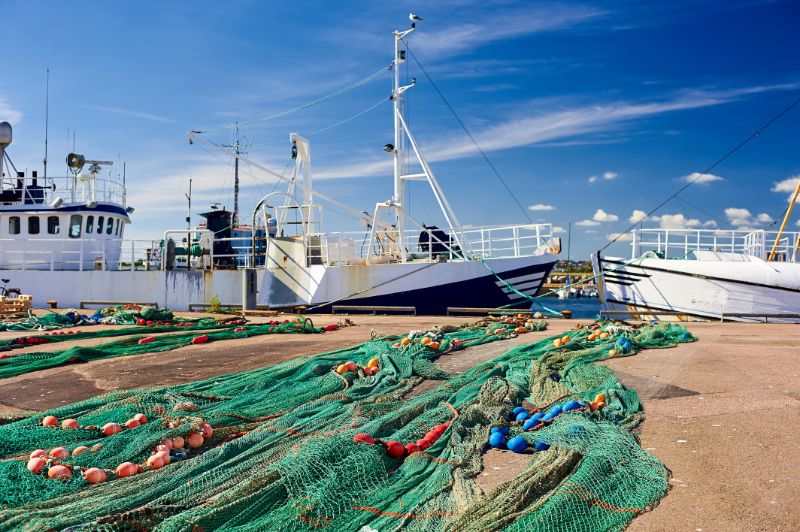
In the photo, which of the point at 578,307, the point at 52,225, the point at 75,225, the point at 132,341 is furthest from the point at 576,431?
the point at 578,307

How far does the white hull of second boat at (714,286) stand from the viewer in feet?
48.4

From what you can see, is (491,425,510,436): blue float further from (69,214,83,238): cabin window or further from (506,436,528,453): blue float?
(69,214,83,238): cabin window

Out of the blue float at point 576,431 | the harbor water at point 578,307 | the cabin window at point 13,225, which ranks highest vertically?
the cabin window at point 13,225

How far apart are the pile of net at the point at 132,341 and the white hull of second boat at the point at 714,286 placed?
28.2 feet

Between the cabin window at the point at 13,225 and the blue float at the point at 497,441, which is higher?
the cabin window at the point at 13,225

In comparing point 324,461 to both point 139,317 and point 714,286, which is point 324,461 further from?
point 714,286

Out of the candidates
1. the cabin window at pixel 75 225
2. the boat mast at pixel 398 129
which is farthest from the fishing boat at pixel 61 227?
the boat mast at pixel 398 129

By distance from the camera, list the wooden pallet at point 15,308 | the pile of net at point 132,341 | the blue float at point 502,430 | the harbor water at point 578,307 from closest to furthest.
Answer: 1. the blue float at point 502,430
2. the pile of net at point 132,341
3. the wooden pallet at point 15,308
4. the harbor water at point 578,307

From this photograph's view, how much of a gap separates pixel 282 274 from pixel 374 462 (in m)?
15.4

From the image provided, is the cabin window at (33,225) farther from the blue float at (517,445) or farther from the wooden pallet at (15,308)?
the blue float at (517,445)

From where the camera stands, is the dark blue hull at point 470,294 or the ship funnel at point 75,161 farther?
the ship funnel at point 75,161

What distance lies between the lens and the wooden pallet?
47.3 feet

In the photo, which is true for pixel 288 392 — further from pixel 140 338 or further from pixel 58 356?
pixel 140 338

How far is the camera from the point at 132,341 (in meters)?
9.55
